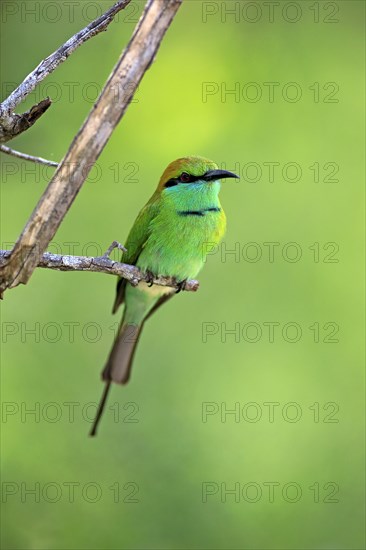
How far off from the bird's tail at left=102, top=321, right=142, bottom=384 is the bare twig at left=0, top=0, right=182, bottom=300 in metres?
1.49

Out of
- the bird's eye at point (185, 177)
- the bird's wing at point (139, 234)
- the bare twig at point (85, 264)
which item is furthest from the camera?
the bird's wing at point (139, 234)

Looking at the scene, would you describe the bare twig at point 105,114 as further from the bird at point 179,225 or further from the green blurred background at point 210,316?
the green blurred background at point 210,316

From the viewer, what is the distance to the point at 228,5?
3.88 m

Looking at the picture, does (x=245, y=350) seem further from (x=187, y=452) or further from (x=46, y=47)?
(x=46, y=47)

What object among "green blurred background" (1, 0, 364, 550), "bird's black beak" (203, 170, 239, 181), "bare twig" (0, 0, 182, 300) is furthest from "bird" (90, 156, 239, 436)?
"bare twig" (0, 0, 182, 300)

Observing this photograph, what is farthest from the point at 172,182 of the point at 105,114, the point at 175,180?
the point at 105,114

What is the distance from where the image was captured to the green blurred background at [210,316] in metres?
3.21

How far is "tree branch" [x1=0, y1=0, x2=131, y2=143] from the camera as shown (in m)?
1.80

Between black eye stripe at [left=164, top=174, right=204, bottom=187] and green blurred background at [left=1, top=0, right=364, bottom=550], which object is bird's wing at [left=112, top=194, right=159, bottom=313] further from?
green blurred background at [left=1, top=0, right=364, bottom=550]

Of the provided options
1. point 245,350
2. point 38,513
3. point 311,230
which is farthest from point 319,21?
point 38,513

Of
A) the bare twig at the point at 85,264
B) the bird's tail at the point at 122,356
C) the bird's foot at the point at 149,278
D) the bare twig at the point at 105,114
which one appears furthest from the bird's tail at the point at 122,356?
the bare twig at the point at 105,114

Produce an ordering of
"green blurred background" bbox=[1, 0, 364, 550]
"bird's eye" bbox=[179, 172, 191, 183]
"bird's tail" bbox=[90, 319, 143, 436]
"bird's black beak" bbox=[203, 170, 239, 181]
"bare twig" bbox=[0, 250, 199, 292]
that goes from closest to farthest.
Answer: "bare twig" bbox=[0, 250, 199, 292] < "bird's black beak" bbox=[203, 170, 239, 181] < "bird's eye" bbox=[179, 172, 191, 183] < "bird's tail" bbox=[90, 319, 143, 436] < "green blurred background" bbox=[1, 0, 364, 550]

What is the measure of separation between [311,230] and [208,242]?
39.7 inches

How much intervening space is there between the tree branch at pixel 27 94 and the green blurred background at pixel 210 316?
5.38 feet
